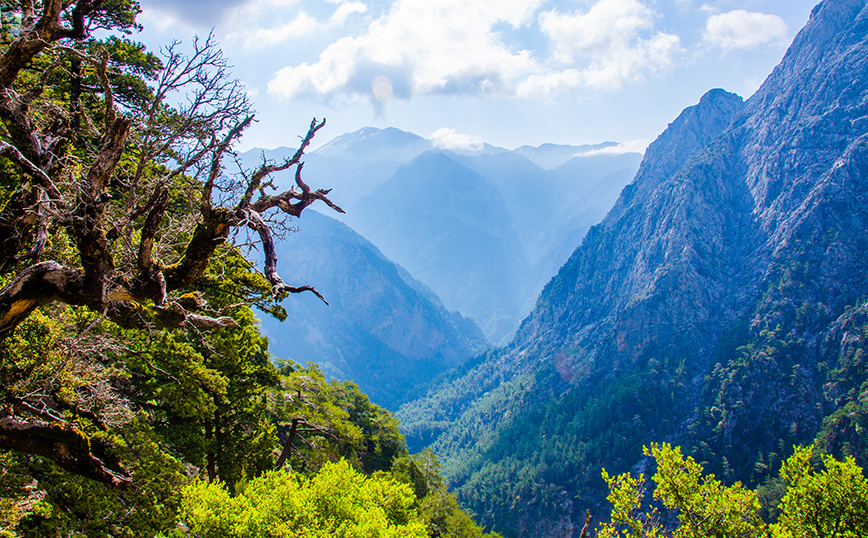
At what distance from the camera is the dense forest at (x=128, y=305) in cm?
746

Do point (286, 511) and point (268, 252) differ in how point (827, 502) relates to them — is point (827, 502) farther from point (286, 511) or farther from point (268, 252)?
point (268, 252)

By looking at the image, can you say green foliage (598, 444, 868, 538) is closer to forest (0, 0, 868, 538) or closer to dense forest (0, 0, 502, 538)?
forest (0, 0, 868, 538)

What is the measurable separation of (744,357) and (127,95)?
238465 mm

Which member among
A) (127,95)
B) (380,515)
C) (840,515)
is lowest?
(840,515)

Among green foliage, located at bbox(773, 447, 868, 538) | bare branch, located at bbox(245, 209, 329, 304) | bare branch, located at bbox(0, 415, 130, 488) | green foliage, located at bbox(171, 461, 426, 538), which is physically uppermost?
bare branch, located at bbox(245, 209, 329, 304)

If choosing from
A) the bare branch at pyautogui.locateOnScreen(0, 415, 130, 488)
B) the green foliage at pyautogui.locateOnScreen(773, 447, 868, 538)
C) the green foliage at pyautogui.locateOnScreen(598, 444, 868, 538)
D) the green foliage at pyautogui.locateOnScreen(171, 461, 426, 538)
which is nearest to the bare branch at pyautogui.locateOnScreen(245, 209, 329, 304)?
the bare branch at pyautogui.locateOnScreen(0, 415, 130, 488)

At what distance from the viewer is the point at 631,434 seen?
196 meters

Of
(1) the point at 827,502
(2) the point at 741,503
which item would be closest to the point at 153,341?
(2) the point at 741,503

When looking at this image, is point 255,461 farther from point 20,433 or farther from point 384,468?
point 384,468

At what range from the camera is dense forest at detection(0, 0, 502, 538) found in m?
7.46

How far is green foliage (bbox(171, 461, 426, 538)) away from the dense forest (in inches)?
2.7

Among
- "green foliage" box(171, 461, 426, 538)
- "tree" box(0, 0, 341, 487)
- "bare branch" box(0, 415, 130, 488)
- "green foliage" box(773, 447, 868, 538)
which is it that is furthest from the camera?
"green foliage" box(773, 447, 868, 538)

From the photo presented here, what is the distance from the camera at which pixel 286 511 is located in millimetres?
15234

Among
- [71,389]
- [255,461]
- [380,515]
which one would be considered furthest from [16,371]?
[255,461]
